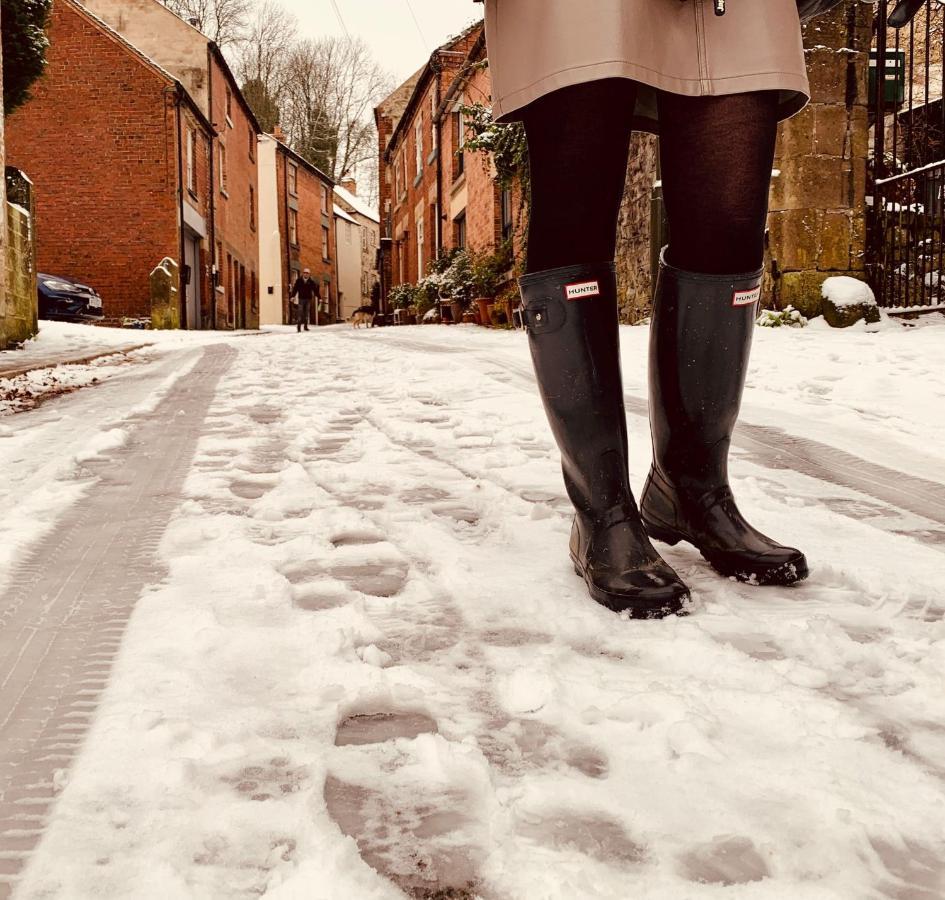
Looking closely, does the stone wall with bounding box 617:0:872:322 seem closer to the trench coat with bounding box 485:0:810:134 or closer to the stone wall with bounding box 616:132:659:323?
the stone wall with bounding box 616:132:659:323

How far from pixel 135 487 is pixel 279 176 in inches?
1139

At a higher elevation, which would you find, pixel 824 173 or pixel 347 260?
pixel 347 260

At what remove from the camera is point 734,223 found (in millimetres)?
1477

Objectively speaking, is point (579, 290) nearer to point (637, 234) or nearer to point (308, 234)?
point (637, 234)

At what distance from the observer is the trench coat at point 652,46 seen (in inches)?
53.6

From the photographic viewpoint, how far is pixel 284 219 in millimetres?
30047

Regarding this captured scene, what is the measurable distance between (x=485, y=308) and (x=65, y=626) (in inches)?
460

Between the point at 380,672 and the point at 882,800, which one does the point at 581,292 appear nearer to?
the point at 380,672

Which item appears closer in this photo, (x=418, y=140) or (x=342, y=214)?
(x=418, y=140)

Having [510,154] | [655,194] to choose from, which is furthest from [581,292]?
[510,154]

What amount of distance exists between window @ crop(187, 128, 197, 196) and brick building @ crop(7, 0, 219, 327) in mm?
1001

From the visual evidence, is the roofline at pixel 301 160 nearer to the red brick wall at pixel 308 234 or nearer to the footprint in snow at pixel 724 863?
the red brick wall at pixel 308 234

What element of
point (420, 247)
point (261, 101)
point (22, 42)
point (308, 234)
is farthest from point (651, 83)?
point (308, 234)

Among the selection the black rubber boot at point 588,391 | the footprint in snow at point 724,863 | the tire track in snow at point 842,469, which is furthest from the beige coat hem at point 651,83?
the footprint in snow at point 724,863
